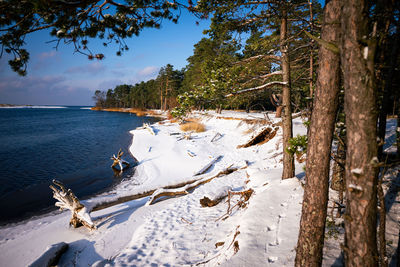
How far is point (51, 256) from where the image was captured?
4148mm

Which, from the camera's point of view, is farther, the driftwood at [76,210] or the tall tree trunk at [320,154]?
the driftwood at [76,210]

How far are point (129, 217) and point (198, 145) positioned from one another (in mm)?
9660

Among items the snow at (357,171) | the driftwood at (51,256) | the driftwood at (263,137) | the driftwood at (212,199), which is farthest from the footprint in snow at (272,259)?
the driftwood at (263,137)

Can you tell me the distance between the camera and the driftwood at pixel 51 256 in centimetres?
394

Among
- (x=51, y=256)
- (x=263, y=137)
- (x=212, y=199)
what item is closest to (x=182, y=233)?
(x=212, y=199)

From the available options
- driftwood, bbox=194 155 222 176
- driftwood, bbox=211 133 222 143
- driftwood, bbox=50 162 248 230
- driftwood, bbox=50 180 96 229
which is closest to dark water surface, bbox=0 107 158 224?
driftwood, bbox=50 162 248 230

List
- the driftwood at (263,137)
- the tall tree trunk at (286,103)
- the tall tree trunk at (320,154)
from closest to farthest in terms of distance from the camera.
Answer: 1. the tall tree trunk at (320,154)
2. the tall tree trunk at (286,103)
3. the driftwood at (263,137)

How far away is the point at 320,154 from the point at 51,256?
20.9 feet

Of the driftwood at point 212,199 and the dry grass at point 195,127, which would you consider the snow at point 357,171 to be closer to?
the driftwood at point 212,199

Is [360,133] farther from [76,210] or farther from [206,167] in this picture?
[206,167]

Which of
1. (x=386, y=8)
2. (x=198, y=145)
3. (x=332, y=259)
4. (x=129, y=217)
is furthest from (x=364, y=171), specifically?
(x=198, y=145)

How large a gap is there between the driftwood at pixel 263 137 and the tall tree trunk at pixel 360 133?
11488 millimetres

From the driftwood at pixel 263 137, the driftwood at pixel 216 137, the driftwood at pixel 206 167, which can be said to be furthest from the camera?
the driftwood at pixel 216 137

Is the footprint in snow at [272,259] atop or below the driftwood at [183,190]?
atop
